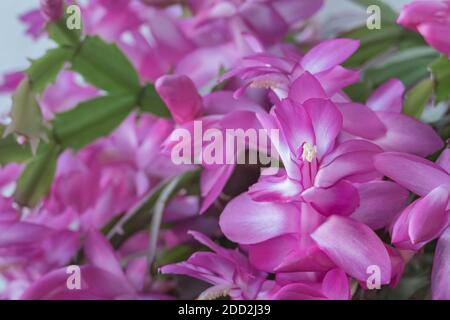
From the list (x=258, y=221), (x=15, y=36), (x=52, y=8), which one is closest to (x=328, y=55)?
(x=258, y=221)

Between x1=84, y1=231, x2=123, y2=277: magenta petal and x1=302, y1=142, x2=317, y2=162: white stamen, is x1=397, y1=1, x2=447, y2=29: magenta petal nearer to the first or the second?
x1=302, y1=142, x2=317, y2=162: white stamen

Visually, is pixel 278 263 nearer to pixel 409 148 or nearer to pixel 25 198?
pixel 409 148

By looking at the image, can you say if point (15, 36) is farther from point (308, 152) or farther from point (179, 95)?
point (308, 152)

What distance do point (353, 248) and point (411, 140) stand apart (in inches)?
3.8

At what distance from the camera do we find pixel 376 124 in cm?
46

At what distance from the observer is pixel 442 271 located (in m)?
0.41

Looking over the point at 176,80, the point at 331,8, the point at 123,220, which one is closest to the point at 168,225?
the point at 123,220

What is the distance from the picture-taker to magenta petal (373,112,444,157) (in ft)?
1.50

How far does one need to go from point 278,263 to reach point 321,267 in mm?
30

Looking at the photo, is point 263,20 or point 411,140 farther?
point 263,20

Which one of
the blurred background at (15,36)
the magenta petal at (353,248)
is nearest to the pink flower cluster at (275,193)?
the magenta petal at (353,248)

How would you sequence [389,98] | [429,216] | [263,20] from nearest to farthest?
1. [429,216]
2. [389,98]
3. [263,20]

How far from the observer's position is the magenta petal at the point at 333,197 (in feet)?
1.31

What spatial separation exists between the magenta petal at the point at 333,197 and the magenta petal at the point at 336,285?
0.03 meters
